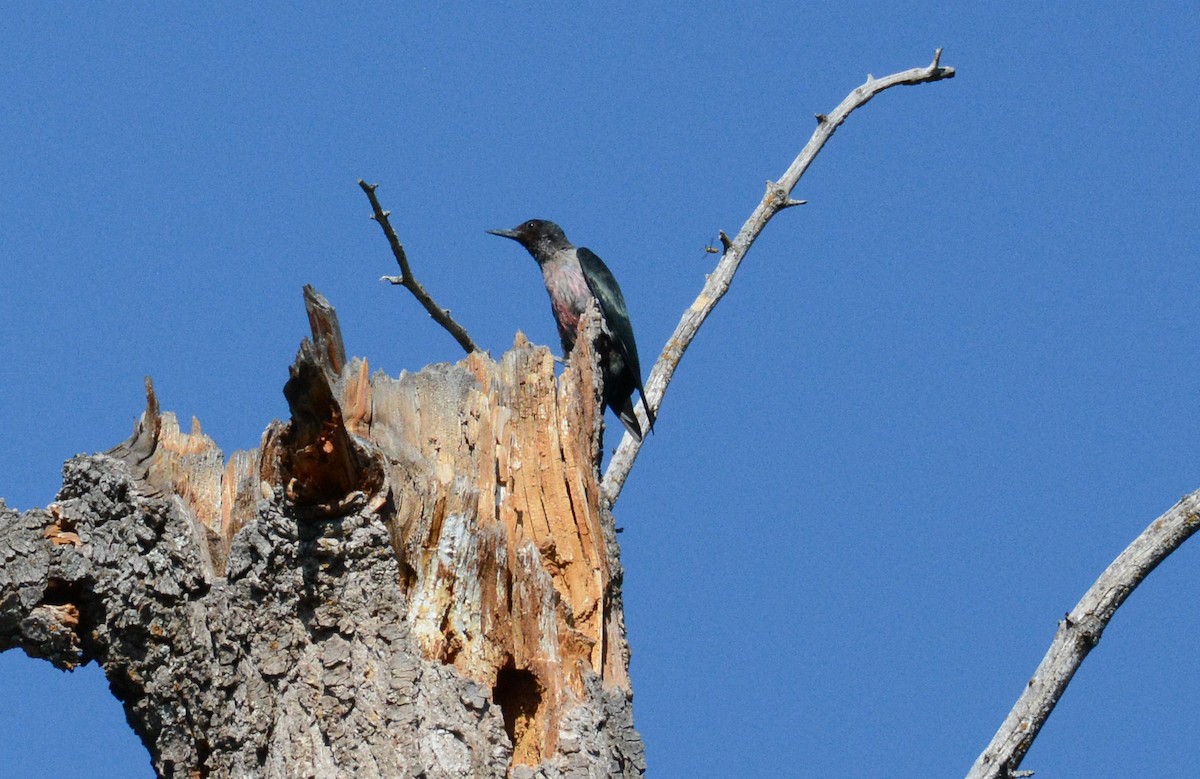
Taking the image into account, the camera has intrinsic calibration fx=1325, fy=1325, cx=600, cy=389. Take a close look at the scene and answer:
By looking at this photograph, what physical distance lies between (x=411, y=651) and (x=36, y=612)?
41.7 inches

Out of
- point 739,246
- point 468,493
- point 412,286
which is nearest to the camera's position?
point 468,493

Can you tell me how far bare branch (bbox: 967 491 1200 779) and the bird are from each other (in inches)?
100

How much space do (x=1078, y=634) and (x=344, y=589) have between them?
229 cm

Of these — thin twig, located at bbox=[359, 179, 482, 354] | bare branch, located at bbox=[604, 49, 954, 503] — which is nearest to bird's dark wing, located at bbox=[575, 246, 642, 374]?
bare branch, located at bbox=[604, 49, 954, 503]

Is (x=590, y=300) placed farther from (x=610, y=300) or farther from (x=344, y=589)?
(x=344, y=589)

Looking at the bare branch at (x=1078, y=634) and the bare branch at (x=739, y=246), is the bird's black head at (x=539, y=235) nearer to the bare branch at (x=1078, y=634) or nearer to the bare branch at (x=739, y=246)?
the bare branch at (x=739, y=246)

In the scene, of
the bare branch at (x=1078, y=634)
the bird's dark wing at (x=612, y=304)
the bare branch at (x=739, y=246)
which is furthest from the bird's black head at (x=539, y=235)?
the bare branch at (x=1078, y=634)

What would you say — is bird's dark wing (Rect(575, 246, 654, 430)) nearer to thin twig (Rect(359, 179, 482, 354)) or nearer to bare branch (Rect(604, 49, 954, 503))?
bare branch (Rect(604, 49, 954, 503))

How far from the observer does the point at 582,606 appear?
12.4ft

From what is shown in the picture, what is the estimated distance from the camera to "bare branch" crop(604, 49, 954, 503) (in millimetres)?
6273

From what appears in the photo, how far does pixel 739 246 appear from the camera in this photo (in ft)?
22.3

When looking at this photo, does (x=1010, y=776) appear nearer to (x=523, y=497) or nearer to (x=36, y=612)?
(x=523, y=497)

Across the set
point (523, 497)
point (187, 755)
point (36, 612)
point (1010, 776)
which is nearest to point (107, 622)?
point (36, 612)

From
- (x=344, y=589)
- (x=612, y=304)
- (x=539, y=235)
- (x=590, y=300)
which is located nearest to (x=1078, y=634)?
(x=344, y=589)
